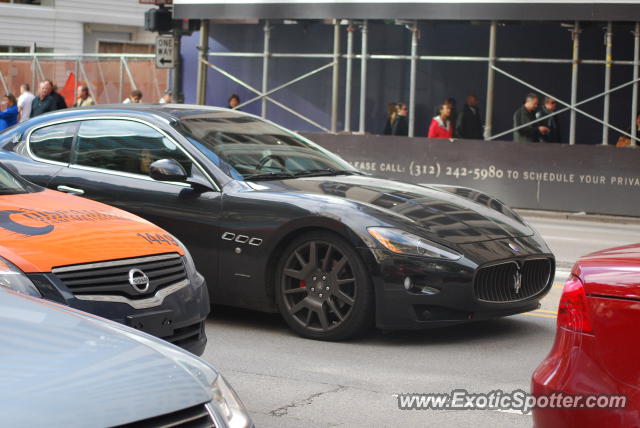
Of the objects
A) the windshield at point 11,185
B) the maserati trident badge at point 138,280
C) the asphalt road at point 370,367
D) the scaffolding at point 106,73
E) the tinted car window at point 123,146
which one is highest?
the scaffolding at point 106,73

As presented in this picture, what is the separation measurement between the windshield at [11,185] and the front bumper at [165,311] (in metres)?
1.20

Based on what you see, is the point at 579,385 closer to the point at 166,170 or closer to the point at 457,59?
the point at 166,170

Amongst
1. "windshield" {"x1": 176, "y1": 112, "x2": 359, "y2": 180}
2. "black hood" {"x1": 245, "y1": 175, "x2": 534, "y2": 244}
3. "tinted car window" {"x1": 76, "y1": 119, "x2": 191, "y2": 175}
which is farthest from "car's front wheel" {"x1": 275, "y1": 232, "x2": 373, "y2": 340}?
"tinted car window" {"x1": 76, "y1": 119, "x2": 191, "y2": 175}

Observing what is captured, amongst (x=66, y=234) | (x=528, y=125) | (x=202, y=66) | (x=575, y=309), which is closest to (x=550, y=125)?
(x=528, y=125)

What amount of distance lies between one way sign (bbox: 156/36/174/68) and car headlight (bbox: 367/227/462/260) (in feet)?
52.8

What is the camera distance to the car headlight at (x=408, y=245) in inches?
281

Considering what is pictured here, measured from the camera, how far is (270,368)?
6754 mm

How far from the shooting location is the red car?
12.1ft

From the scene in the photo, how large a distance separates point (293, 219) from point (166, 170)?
946mm

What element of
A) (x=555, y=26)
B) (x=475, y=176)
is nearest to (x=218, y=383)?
(x=475, y=176)

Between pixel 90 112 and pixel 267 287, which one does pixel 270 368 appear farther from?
pixel 90 112

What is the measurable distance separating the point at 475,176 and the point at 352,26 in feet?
16.9

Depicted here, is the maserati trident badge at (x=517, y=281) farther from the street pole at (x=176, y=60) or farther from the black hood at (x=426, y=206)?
the street pole at (x=176, y=60)

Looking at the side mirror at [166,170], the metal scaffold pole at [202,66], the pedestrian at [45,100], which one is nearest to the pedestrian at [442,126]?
the metal scaffold pole at [202,66]
